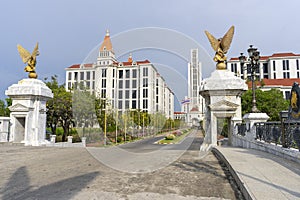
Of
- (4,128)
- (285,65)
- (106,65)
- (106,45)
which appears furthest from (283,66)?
(4,128)

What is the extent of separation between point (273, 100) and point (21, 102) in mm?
31625

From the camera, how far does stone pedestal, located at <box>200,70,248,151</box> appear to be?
11477mm

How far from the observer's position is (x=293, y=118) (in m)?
6.60

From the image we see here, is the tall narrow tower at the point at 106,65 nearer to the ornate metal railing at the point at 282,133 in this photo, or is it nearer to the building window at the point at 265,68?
the ornate metal railing at the point at 282,133

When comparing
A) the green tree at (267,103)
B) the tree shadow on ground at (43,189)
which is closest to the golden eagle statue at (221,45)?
the tree shadow on ground at (43,189)

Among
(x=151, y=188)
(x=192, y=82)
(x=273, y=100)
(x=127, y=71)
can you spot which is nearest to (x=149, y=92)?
(x=127, y=71)

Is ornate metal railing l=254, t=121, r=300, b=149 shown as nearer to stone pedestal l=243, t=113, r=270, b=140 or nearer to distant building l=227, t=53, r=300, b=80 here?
stone pedestal l=243, t=113, r=270, b=140

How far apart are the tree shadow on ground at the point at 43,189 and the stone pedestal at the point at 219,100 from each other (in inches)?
298

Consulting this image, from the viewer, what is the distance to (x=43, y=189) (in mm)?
4695

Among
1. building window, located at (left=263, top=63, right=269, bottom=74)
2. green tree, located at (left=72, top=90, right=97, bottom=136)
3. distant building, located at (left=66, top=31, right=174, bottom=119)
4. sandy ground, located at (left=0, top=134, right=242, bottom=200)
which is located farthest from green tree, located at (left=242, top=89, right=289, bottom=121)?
building window, located at (left=263, top=63, right=269, bottom=74)

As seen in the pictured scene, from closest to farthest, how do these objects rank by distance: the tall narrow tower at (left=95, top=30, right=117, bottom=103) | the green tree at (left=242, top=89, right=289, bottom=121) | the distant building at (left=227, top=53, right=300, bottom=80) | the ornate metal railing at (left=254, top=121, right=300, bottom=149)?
1. the ornate metal railing at (left=254, top=121, right=300, bottom=149)
2. the tall narrow tower at (left=95, top=30, right=117, bottom=103)
3. the green tree at (left=242, top=89, right=289, bottom=121)
4. the distant building at (left=227, top=53, right=300, bottom=80)

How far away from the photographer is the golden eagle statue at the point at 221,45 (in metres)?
12.2

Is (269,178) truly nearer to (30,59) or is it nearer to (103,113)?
(30,59)

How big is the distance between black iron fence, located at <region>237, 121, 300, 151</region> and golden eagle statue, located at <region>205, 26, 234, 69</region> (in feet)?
14.4
